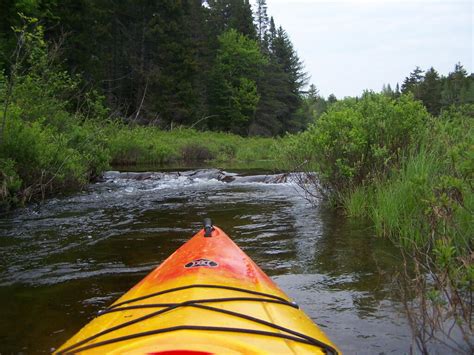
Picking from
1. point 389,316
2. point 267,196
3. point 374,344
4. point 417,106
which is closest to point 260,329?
point 374,344

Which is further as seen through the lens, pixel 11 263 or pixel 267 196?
pixel 267 196

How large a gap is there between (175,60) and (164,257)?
95.1ft

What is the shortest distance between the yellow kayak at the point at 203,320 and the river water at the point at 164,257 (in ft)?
2.30

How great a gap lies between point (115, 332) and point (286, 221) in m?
5.30

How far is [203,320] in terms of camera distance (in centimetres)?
238

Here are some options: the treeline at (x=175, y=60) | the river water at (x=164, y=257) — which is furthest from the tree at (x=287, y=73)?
the river water at (x=164, y=257)

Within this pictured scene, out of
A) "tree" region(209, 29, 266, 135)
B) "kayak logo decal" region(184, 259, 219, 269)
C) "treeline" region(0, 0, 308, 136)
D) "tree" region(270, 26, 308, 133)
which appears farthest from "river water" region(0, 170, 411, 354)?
"tree" region(270, 26, 308, 133)

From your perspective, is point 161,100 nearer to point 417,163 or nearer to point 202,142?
point 202,142

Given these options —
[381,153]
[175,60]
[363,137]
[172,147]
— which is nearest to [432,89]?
[175,60]

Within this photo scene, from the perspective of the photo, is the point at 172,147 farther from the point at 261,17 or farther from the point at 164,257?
the point at 261,17

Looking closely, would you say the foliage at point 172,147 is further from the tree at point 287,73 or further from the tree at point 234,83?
the tree at point 287,73

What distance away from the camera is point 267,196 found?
1091 centimetres

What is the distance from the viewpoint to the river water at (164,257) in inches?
139

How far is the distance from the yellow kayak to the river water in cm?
70
